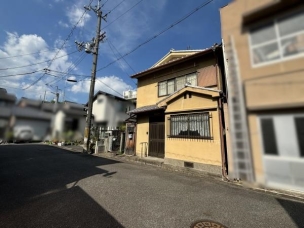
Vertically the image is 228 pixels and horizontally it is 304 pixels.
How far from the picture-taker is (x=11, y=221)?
398cm

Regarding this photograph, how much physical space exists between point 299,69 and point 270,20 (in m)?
0.24

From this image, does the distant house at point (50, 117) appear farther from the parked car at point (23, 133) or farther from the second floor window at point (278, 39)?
the second floor window at point (278, 39)

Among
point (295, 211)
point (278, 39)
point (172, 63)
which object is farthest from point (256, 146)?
point (172, 63)

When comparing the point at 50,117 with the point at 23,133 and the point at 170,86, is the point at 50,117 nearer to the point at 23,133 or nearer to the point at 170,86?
the point at 23,133

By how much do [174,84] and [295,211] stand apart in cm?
928

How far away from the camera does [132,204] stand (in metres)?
5.07

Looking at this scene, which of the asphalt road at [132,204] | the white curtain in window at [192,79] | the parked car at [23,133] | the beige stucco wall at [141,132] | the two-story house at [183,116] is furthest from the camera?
the beige stucco wall at [141,132]

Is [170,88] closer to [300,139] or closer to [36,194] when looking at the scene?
[36,194]

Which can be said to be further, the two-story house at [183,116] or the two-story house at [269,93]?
the two-story house at [183,116]

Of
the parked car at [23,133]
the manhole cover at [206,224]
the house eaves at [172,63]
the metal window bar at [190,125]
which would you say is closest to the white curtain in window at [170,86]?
the house eaves at [172,63]

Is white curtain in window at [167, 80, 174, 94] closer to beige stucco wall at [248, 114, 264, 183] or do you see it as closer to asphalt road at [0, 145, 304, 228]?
asphalt road at [0, 145, 304, 228]

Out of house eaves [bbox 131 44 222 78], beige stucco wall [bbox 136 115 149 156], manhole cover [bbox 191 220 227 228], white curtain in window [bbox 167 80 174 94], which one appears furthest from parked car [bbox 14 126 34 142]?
beige stucco wall [bbox 136 115 149 156]

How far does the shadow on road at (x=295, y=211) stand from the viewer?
4.10 metres

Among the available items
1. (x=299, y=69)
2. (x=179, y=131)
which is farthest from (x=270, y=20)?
(x=179, y=131)
